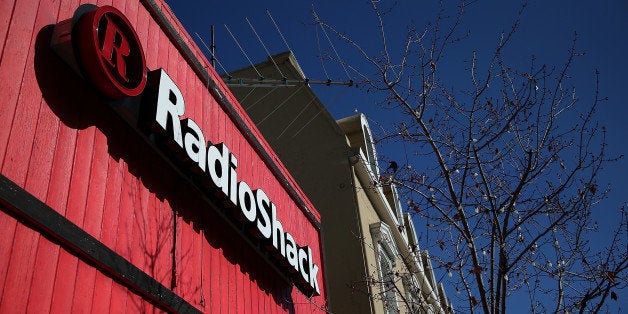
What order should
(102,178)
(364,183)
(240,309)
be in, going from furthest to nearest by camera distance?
(364,183)
(240,309)
(102,178)

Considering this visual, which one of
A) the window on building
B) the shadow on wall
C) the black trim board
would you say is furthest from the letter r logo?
the window on building

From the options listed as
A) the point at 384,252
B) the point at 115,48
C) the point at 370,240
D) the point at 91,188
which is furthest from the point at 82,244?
the point at 384,252

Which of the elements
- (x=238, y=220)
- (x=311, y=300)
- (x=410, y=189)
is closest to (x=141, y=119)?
(x=238, y=220)

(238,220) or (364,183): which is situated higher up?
(364,183)

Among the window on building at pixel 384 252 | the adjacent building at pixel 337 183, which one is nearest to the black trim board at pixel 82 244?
the adjacent building at pixel 337 183

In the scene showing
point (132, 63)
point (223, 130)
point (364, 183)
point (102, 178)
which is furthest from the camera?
point (364, 183)

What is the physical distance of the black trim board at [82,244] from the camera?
361 centimetres

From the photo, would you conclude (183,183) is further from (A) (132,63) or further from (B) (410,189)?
(B) (410,189)

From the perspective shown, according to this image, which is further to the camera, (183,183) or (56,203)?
(183,183)

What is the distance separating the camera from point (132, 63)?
505cm

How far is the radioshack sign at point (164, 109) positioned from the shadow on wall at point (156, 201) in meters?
0.15

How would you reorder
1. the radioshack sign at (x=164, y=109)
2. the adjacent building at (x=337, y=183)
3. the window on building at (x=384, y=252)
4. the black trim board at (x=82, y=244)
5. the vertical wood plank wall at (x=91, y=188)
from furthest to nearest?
the window on building at (x=384, y=252), the adjacent building at (x=337, y=183), the radioshack sign at (x=164, y=109), the vertical wood plank wall at (x=91, y=188), the black trim board at (x=82, y=244)

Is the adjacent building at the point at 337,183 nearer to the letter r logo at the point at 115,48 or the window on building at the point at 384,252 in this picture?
the window on building at the point at 384,252

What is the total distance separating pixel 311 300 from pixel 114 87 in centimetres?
561
